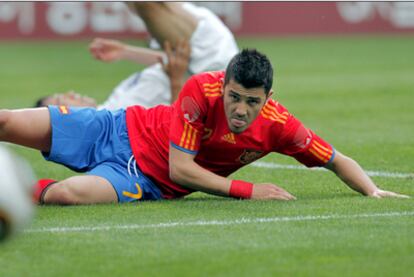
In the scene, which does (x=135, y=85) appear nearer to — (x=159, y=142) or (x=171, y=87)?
(x=171, y=87)

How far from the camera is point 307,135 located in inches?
272

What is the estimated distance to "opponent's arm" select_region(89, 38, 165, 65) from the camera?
11.3 metres

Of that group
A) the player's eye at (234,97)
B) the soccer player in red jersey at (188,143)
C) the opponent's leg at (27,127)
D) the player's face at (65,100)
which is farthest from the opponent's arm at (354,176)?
the player's face at (65,100)

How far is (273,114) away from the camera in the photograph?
6.86 m

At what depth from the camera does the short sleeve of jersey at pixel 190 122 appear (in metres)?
6.77

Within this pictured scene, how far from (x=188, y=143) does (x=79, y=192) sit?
2.47 feet

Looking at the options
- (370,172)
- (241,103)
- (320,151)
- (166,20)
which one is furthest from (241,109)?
(166,20)

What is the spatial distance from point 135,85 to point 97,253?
6305 mm

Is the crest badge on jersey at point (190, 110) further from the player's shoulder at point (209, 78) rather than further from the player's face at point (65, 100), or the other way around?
the player's face at point (65, 100)

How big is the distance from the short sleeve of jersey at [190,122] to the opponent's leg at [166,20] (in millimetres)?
3681

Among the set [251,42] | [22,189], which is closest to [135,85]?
[22,189]

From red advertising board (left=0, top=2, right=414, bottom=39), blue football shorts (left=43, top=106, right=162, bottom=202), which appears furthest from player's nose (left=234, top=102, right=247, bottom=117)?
red advertising board (left=0, top=2, right=414, bottom=39)

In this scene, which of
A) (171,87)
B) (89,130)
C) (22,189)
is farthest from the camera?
(171,87)

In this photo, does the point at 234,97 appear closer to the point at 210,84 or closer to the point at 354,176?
the point at 210,84
